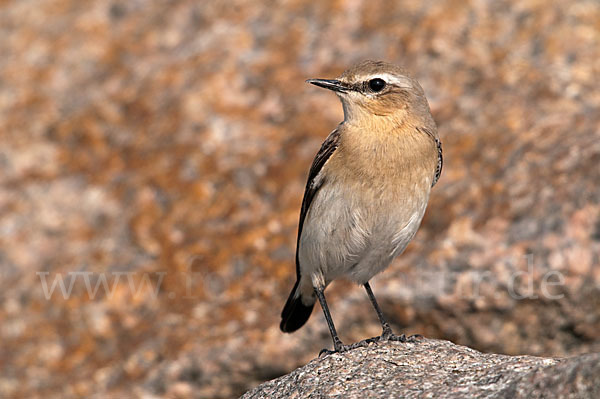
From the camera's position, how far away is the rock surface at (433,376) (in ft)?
15.0

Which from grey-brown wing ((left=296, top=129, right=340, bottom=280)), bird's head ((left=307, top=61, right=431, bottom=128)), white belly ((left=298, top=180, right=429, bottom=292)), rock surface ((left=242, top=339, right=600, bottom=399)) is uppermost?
bird's head ((left=307, top=61, right=431, bottom=128))

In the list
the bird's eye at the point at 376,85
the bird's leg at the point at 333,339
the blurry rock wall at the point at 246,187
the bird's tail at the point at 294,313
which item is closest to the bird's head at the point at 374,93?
the bird's eye at the point at 376,85

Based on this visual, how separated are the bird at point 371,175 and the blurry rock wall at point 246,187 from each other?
2173 mm

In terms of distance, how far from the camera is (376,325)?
388 inches

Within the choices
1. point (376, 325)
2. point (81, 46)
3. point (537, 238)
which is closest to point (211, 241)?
point (376, 325)

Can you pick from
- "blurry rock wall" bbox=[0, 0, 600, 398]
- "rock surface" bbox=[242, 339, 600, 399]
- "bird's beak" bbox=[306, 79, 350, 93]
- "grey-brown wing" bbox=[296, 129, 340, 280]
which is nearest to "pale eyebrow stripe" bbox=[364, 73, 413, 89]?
"bird's beak" bbox=[306, 79, 350, 93]

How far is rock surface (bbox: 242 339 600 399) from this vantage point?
4570 mm

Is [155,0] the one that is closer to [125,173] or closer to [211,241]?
[125,173]

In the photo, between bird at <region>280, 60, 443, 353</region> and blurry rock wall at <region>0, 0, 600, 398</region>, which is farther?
blurry rock wall at <region>0, 0, 600, 398</region>

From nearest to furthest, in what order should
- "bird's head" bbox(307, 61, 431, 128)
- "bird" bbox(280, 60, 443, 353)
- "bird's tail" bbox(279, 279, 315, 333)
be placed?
"bird" bbox(280, 60, 443, 353) < "bird's head" bbox(307, 61, 431, 128) < "bird's tail" bbox(279, 279, 315, 333)

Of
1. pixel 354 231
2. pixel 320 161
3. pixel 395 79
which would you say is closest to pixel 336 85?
pixel 395 79

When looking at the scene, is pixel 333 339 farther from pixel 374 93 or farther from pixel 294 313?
pixel 374 93

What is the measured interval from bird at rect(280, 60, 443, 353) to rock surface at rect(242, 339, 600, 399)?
58 cm

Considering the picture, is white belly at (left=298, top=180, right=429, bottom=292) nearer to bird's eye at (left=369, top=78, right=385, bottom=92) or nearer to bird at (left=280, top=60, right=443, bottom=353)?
bird at (left=280, top=60, right=443, bottom=353)
